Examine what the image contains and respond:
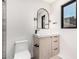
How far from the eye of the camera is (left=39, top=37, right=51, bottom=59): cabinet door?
9.20 ft

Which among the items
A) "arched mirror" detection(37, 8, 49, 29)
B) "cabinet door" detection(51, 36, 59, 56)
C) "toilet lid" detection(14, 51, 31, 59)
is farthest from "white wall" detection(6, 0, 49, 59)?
"cabinet door" detection(51, 36, 59, 56)

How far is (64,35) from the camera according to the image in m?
2.93

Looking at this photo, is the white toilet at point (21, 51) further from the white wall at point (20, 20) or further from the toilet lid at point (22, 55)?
the white wall at point (20, 20)

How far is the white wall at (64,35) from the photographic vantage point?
8.15ft

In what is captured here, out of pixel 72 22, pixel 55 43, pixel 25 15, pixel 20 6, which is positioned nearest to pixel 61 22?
Answer: pixel 72 22

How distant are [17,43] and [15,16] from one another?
96 cm

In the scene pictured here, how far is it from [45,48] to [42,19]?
123cm

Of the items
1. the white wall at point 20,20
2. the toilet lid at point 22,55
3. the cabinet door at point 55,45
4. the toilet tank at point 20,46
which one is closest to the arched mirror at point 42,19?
the white wall at point 20,20

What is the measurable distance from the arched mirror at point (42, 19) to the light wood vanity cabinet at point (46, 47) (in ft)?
2.31

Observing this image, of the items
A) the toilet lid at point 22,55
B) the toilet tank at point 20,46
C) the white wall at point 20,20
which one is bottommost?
the toilet lid at point 22,55

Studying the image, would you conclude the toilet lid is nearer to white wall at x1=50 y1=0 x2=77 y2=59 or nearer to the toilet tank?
the toilet tank

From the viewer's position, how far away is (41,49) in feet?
9.21

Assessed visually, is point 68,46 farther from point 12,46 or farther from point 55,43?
point 12,46

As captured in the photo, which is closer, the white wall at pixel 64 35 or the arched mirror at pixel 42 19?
the white wall at pixel 64 35
